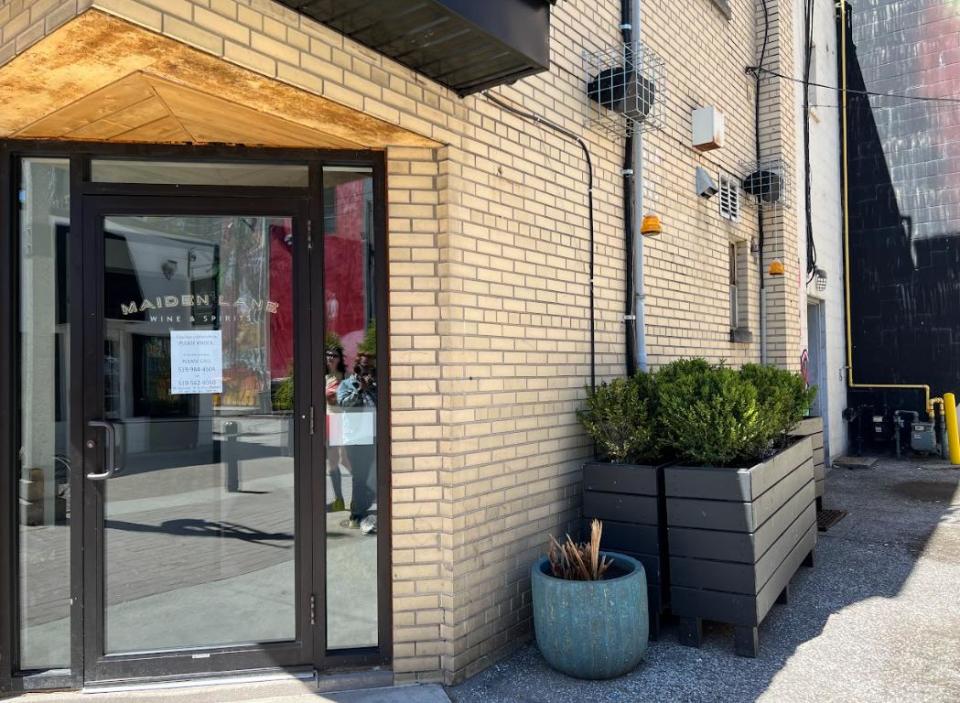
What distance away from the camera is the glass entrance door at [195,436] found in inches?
136

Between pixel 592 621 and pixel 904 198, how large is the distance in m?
10.9

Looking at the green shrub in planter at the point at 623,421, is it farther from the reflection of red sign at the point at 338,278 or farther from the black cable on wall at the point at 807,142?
the black cable on wall at the point at 807,142

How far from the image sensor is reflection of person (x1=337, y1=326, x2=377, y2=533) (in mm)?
3643

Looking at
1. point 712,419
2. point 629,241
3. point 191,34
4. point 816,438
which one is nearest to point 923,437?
point 816,438

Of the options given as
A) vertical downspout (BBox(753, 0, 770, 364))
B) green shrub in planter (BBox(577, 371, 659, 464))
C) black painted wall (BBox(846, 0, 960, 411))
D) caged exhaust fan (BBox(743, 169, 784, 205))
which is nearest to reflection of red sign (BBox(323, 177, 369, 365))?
green shrub in planter (BBox(577, 371, 659, 464))

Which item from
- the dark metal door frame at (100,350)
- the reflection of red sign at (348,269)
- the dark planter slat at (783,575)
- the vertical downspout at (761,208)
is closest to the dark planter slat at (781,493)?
the dark planter slat at (783,575)

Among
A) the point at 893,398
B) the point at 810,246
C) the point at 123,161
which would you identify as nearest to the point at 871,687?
the point at 123,161

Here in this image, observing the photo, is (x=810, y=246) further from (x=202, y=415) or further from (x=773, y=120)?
(x=202, y=415)

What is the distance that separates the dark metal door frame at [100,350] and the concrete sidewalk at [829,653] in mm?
849

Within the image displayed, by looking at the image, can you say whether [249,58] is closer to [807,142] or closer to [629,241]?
[629,241]

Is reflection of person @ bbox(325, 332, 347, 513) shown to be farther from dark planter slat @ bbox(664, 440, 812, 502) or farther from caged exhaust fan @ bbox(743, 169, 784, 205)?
caged exhaust fan @ bbox(743, 169, 784, 205)

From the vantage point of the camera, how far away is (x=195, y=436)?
3.59 meters

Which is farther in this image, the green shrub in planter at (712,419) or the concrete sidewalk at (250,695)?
the green shrub in planter at (712,419)

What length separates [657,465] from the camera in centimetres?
422
